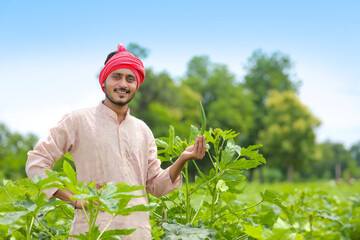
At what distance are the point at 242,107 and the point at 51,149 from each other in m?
37.7

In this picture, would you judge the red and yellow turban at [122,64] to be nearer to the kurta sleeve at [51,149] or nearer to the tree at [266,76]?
the kurta sleeve at [51,149]

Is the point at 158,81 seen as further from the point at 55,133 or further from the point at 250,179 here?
the point at 55,133

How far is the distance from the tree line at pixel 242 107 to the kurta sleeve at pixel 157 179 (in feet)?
84.1

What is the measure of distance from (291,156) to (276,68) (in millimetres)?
11550

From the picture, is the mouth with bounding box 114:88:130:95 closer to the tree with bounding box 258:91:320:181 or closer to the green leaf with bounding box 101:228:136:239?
the green leaf with bounding box 101:228:136:239

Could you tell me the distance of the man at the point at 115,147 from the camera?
6.99 ft

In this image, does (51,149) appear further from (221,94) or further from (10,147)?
(221,94)

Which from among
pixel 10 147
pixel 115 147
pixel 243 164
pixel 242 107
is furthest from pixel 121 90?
pixel 242 107

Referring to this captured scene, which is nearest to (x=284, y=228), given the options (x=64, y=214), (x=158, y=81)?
(x=64, y=214)

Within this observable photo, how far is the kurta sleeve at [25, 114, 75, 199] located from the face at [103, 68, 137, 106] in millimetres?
259

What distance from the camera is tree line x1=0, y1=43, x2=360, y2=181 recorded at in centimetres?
3161

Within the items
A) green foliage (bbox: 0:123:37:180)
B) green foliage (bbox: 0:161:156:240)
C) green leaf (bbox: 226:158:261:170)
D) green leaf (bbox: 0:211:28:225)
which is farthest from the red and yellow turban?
green foliage (bbox: 0:123:37:180)

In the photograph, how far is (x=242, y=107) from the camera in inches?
1545

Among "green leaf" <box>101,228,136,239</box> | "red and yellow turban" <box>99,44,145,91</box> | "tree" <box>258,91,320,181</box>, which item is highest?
"red and yellow turban" <box>99,44,145,91</box>
